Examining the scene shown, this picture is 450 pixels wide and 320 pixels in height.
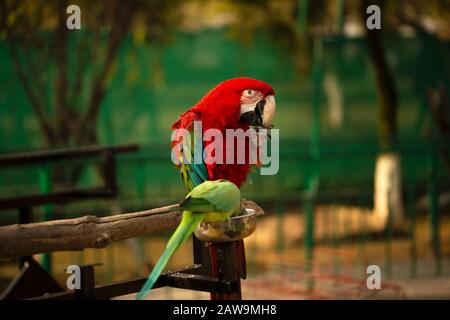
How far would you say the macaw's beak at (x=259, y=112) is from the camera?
345cm

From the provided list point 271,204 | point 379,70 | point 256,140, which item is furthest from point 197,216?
point 271,204

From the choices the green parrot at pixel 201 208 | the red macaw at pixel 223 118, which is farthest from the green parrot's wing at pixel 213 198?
the red macaw at pixel 223 118

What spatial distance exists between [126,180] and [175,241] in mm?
8444

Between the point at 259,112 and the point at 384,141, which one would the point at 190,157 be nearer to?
the point at 259,112

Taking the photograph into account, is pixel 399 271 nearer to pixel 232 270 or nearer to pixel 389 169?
pixel 389 169

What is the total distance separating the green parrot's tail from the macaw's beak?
0.90 metres

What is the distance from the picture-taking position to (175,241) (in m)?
2.54

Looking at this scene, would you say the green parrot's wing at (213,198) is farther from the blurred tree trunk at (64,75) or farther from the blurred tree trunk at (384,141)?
the blurred tree trunk at (384,141)

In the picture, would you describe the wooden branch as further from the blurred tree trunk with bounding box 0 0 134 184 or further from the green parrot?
the blurred tree trunk with bounding box 0 0 134 184

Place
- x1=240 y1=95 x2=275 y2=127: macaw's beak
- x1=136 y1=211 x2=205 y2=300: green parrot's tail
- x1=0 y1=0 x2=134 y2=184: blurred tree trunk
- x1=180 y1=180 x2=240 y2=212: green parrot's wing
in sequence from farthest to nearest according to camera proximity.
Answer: x1=0 y1=0 x2=134 y2=184: blurred tree trunk, x1=240 y1=95 x2=275 y2=127: macaw's beak, x1=180 y1=180 x2=240 y2=212: green parrot's wing, x1=136 y1=211 x2=205 y2=300: green parrot's tail

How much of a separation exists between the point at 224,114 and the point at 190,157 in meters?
0.22

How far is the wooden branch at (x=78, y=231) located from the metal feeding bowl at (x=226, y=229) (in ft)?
0.39

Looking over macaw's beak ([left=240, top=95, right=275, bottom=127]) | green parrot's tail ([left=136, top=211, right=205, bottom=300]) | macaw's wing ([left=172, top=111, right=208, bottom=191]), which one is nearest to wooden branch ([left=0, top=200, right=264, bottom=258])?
green parrot's tail ([left=136, top=211, right=205, bottom=300])

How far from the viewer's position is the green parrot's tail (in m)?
2.49
